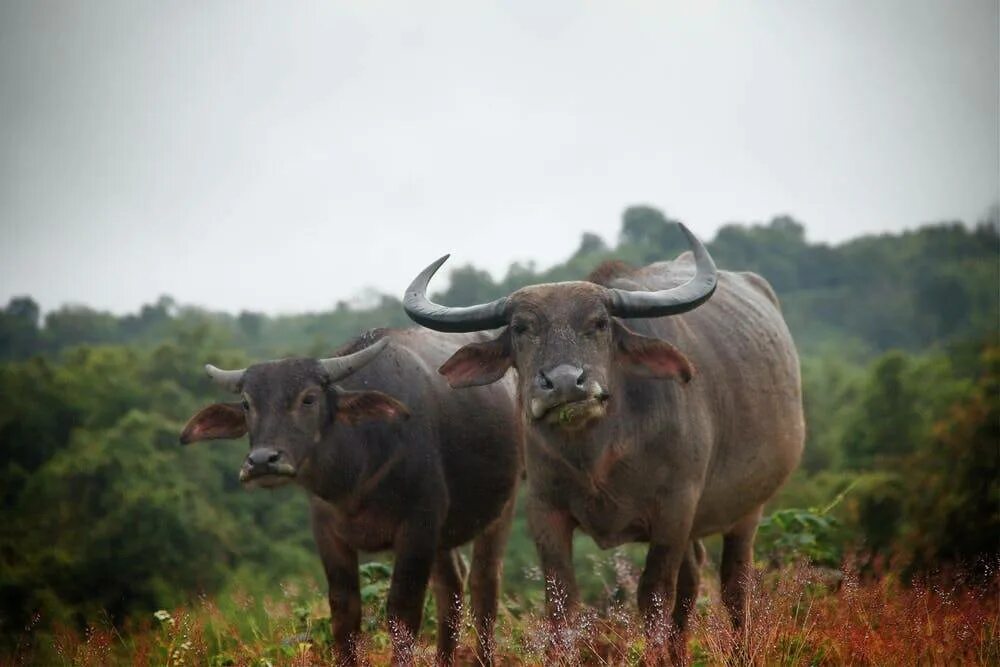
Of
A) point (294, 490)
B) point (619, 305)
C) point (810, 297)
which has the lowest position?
point (294, 490)

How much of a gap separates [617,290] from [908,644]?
2387 mm

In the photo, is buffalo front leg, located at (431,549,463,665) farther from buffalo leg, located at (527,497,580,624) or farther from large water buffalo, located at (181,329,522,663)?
buffalo leg, located at (527,497,580,624)

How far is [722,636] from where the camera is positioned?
248 inches

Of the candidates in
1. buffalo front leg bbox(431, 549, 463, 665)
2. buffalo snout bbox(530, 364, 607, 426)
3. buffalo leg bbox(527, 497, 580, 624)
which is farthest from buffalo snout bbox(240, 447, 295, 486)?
buffalo front leg bbox(431, 549, 463, 665)

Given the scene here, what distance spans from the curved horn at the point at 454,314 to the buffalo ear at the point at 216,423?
141 centimetres

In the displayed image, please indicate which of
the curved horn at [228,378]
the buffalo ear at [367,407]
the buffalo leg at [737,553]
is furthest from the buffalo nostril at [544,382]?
the buffalo leg at [737,553]

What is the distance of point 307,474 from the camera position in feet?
25.2

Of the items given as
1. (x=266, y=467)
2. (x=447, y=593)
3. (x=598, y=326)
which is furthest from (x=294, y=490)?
(x=598, y=326)

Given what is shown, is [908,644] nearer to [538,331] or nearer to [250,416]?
[538,331]

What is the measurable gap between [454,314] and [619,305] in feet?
3.09

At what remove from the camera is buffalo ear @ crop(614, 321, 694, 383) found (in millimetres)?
6941

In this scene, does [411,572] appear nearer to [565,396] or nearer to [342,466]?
[342,466]

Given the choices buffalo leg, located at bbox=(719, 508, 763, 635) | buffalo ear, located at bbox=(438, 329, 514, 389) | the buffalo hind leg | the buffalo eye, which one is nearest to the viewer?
the buffalo eye

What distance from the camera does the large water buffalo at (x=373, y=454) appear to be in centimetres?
751
